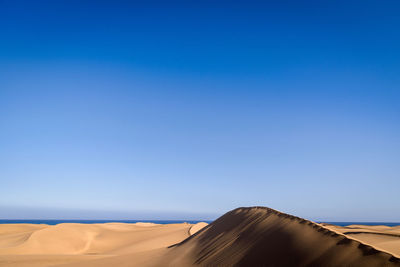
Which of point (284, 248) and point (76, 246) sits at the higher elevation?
point (284, 248)

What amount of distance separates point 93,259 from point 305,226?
1074cm

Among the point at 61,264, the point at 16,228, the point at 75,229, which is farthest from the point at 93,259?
the point at 16,228

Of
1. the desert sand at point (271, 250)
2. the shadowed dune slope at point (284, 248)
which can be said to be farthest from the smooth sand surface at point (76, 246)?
the shadowed dune slope at point (284, 248)

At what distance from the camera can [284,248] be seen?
751 centimetres

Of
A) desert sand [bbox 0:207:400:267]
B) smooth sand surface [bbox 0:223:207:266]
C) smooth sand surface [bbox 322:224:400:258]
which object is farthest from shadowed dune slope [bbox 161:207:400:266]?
smooth sand surface [bbox 0:223:207:266]

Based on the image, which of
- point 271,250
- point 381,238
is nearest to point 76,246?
point 271,250

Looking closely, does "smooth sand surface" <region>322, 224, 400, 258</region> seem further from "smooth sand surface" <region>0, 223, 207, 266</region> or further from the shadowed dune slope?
"smooth sand surface" <region>0, 223, 207, 266</region>

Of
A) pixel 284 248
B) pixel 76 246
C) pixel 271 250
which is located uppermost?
pixel 284 248

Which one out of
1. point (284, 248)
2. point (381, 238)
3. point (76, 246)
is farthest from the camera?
point (76, 246)

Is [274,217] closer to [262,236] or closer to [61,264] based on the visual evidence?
[262,236]

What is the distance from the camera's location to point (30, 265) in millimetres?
14094

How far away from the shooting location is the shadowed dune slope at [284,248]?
18.6ft

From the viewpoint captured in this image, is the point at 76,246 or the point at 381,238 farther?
the point at 76,246

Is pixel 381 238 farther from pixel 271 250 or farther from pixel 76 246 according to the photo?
pixel 76 246
